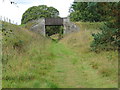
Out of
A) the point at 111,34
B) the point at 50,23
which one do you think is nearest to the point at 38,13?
the point at 50,23

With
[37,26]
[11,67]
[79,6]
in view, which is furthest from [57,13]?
[11,67]

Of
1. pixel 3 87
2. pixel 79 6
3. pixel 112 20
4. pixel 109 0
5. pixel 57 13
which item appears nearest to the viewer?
pixel 3 87

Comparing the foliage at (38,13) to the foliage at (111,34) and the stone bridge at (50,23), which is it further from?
the foliage at (111,34)

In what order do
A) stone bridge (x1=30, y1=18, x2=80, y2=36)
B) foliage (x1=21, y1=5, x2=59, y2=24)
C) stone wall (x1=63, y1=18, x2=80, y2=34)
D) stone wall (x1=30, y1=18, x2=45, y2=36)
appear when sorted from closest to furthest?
stone wall (x1=63, y1=18, x2=80, y2=34)
stone bridge (x1=30, y1=18, x2=80, y2=36)
stone wall (x1=30, y1=18, x2=45, y2=36)
foliage (x1=21, y1=5, x2=59, y2=24)

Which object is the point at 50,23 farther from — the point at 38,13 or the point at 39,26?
the point at 38,13

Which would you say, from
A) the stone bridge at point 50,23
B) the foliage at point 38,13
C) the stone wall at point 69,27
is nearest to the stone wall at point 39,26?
the stone bridge at point 50,23

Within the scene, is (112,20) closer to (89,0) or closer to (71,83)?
(89,0)

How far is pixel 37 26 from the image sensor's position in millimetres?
34688

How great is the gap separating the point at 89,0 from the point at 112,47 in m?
3.06

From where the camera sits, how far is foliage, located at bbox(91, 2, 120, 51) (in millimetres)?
9716

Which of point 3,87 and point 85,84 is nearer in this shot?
point 3,87

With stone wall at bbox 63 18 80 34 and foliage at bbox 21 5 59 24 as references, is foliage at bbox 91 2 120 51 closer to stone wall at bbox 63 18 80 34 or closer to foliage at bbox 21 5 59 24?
stone wall at bbox 63 18 80 34

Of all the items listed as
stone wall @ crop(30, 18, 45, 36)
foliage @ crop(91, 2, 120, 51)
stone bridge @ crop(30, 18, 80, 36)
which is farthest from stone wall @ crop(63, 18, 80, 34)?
foliage @ crop(91, 2, 120, 51)

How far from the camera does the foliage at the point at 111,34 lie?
→ 9716 mm
